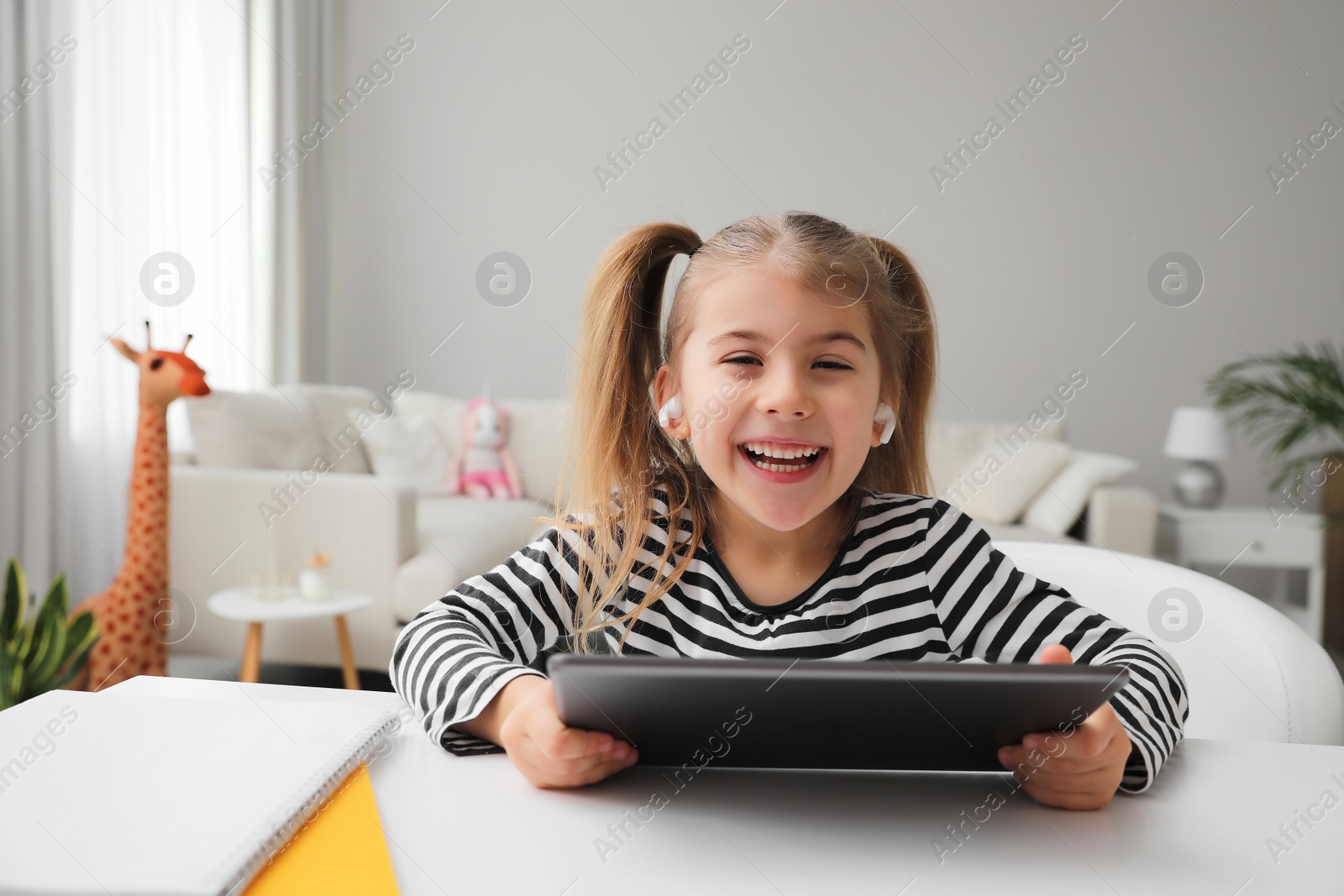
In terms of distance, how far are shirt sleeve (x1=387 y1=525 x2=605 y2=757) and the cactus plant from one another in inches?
61.1

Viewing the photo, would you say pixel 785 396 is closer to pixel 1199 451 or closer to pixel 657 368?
pixel 657 368

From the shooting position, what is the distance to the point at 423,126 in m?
4.41

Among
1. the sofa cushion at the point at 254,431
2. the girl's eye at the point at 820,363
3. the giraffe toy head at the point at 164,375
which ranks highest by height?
the girl's eye at the point at 820,363

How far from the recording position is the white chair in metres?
0.72

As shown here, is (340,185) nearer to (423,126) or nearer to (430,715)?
(423,126)

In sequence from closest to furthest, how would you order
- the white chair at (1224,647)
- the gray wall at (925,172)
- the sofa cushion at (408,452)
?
the white chair at (1224,647), the sofa cushion at (408,452), the gray wall at (925,172)

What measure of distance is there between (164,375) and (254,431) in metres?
0.73

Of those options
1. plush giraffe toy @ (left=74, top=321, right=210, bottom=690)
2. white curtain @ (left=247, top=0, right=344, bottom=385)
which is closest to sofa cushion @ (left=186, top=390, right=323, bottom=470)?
plush giraffe toy @ (left=74, top=321, right=210, bottom=690)

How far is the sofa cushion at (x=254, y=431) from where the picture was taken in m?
2.84

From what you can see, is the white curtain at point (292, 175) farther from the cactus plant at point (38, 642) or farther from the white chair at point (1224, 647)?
the white chair at point (1224, 647)

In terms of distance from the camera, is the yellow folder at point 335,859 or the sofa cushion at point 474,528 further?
the sofa cushion at point 474,528

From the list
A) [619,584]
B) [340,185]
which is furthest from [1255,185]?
[619,584]

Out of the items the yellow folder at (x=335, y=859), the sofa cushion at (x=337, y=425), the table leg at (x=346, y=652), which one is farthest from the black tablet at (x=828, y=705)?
the sofa cushion at (x=337, y=425)

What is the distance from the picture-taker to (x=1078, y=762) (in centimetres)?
51
